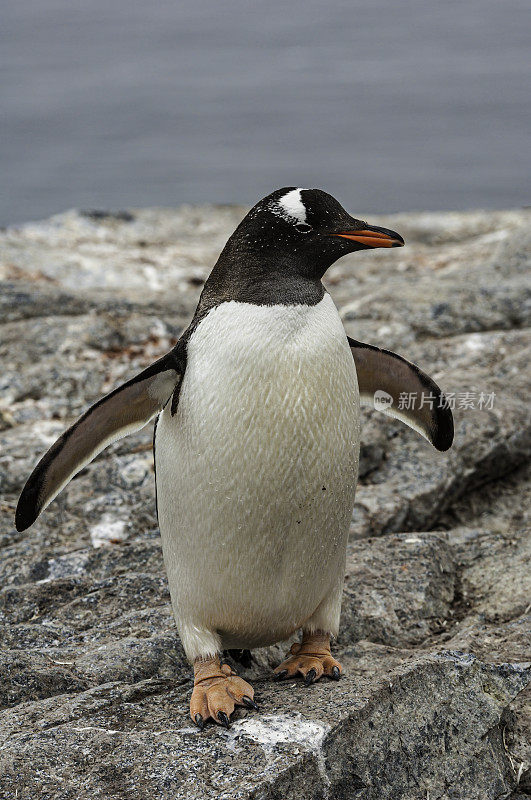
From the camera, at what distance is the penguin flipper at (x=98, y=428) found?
2385 mm

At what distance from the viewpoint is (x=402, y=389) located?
2.80m

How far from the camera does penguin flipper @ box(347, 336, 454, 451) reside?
9.06 feet

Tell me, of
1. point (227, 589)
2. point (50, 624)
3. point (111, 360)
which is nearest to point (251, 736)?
point (227, 589)

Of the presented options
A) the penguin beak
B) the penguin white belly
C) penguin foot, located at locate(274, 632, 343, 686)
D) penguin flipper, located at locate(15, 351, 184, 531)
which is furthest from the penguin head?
penguin foot, located at locate(274, 632, 343, 686)

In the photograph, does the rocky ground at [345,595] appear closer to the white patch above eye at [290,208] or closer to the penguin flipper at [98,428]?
the penguin flipper at [98,428]

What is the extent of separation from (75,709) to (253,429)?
2.71 feet

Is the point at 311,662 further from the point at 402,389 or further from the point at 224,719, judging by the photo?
the point at 402,389

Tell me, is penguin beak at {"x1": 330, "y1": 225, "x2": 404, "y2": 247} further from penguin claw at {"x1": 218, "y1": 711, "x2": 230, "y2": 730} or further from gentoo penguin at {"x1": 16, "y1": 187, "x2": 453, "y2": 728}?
penguin claw at {"x1": 218, "y1": 711, "x2": 230, "y2": 730}

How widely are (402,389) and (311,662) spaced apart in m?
0.91

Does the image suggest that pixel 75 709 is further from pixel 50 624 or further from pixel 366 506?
pixel 366 506

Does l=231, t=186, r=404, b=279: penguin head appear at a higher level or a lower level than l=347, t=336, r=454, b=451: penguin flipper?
higher

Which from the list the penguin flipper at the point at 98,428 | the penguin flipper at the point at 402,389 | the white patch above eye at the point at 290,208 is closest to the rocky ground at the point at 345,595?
the penguin flipper at the point at 98,428

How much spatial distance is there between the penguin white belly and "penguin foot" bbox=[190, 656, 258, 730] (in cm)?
8

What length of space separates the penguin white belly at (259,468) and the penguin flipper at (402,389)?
0.37 metres
